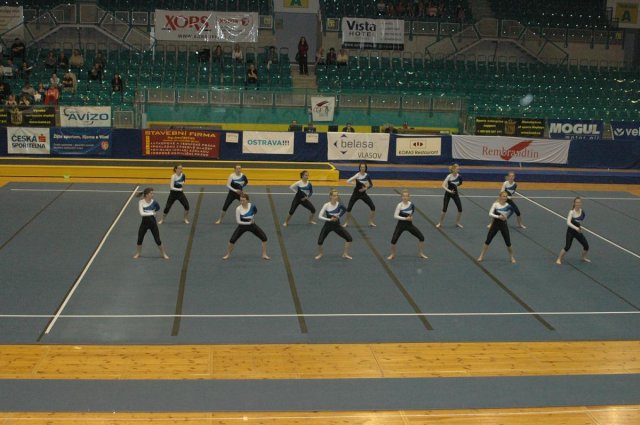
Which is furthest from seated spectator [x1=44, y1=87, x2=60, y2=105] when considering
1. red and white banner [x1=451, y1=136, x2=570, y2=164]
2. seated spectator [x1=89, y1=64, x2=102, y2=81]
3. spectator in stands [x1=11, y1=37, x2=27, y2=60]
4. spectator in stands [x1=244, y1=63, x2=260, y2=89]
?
red and white banner [x1=451, y1=136, x2=570, y2=164]

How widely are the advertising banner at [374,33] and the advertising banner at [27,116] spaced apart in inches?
620

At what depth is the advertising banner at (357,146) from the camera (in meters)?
28.6

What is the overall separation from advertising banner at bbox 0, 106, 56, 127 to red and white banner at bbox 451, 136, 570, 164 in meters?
15.8

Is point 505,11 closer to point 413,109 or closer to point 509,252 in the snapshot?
point 413,109

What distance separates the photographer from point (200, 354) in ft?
37.5

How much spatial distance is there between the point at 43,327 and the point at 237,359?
140 inches

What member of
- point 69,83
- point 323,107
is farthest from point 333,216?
point 69,83

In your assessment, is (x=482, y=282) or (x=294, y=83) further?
(x=294, y=83)

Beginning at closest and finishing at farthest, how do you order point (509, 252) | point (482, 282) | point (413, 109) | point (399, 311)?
point (399, 311) → point (482, 282) → point (509, 252) → point (413, 109)

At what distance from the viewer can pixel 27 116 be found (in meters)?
27.4

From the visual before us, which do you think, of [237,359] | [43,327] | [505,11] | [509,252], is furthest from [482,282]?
[505,11]

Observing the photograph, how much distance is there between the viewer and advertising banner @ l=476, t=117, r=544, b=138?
30.8 meters

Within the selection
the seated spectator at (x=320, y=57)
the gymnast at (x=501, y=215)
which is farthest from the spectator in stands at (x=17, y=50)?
the gymnast at (x=501, y=215)

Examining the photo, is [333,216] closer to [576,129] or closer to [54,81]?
[54,81]
